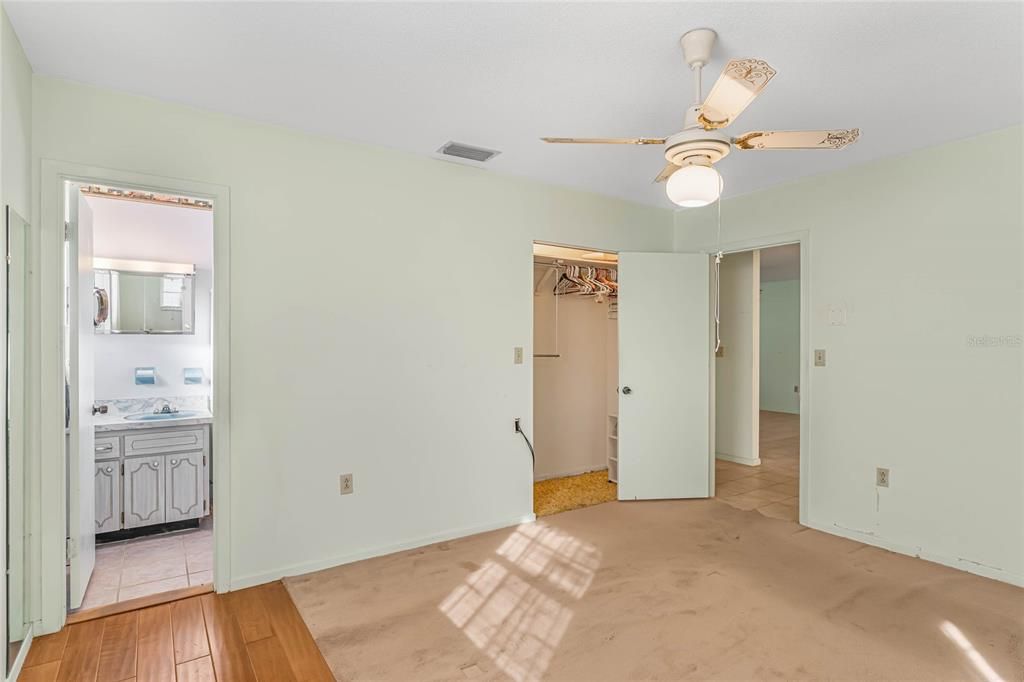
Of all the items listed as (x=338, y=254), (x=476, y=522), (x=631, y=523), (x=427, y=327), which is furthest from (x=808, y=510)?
(x=338, y=254)

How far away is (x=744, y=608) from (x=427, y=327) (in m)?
2.30

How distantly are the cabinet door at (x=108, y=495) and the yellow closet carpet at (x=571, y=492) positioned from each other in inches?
110

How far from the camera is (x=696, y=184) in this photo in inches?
80.4

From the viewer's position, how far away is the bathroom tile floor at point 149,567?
2.84 metres

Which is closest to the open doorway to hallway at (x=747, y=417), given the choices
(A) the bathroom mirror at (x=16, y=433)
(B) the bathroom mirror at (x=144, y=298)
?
(A) the bathroom mirror at (x=16, y=433)

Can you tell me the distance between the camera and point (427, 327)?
3.44 m

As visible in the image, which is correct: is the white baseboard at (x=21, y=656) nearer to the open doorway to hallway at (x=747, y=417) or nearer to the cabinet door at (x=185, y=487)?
the cabinet door at (x=185, y=487)

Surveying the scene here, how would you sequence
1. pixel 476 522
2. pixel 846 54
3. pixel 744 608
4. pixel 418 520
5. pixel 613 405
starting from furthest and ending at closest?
pixel 613 405, pixel 476 522, pixel 418 520, pixel 744 608, pixel 846 54

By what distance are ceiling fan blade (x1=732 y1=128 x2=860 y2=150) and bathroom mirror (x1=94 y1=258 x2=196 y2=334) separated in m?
4.16

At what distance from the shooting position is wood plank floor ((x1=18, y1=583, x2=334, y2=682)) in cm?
212

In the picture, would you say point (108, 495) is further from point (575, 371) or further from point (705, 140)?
point (705, 140)

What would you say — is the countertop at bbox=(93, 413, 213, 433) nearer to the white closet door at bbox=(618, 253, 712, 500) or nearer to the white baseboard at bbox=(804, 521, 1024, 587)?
the white closet door at bbox=(618, 253, 712, 500)

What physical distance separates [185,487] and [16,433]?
5.42ft

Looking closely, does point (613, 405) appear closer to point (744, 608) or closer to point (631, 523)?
point (631, 523)
